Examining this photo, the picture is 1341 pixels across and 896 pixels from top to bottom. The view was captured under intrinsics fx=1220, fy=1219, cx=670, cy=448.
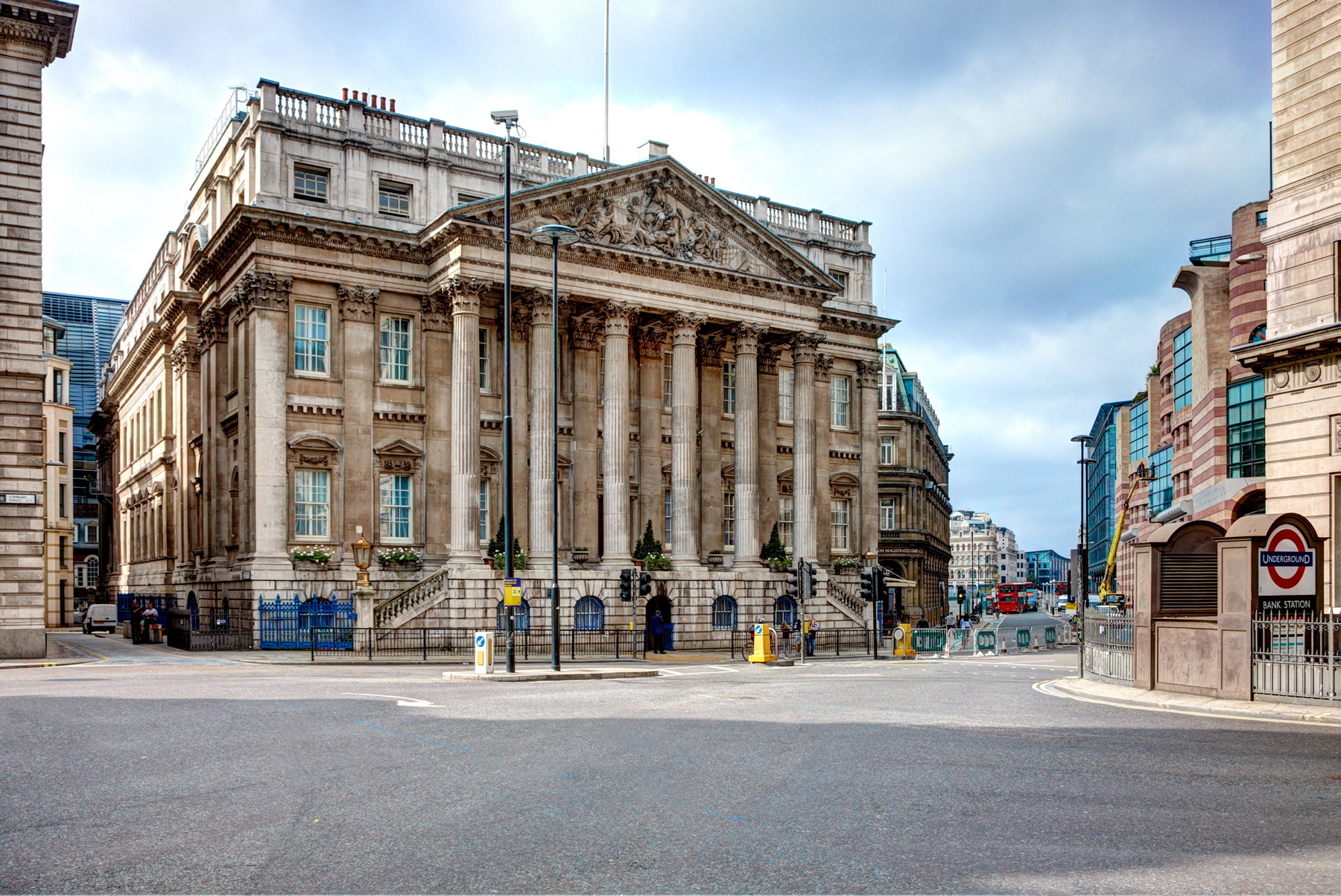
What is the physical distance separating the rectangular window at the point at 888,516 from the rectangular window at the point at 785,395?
31383 millimetres

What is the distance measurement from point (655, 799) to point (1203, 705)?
489 inches

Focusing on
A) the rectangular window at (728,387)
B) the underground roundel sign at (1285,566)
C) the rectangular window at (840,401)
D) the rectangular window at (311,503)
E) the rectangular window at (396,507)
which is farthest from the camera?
the rectangular window at (840,401)

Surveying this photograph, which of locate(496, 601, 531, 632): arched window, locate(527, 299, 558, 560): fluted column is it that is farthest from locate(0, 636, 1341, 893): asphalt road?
locate(527, 299, 558, 560): fluted column

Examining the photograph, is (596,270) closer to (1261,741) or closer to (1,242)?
(1,242)

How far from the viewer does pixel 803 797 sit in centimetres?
1088

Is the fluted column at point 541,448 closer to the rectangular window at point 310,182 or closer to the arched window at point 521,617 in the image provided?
the arched window at point 521,617

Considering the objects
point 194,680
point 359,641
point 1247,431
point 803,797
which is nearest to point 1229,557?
point 803,797

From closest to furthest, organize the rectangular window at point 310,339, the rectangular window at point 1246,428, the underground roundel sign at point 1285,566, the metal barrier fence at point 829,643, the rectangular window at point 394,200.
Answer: the underground roundel sign at point 1285,566
the rectangular window at point 310,339
the metal barrier fence at point 829,643
the rectangular window at point 394,200
the rectangular window at point 1246,428

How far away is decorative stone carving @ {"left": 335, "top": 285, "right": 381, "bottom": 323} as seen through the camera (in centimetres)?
4419

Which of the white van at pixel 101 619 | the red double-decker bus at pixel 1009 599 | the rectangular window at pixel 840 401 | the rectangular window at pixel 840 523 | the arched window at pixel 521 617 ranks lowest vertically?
the red double-decker bus at pixel 1009 599

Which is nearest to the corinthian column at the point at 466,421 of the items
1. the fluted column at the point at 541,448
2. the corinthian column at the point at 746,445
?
the fluted column at the point at 541,448

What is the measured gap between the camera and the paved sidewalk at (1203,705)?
1806 cm

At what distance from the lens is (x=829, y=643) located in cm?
5009

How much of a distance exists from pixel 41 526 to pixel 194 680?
14.5 metres
